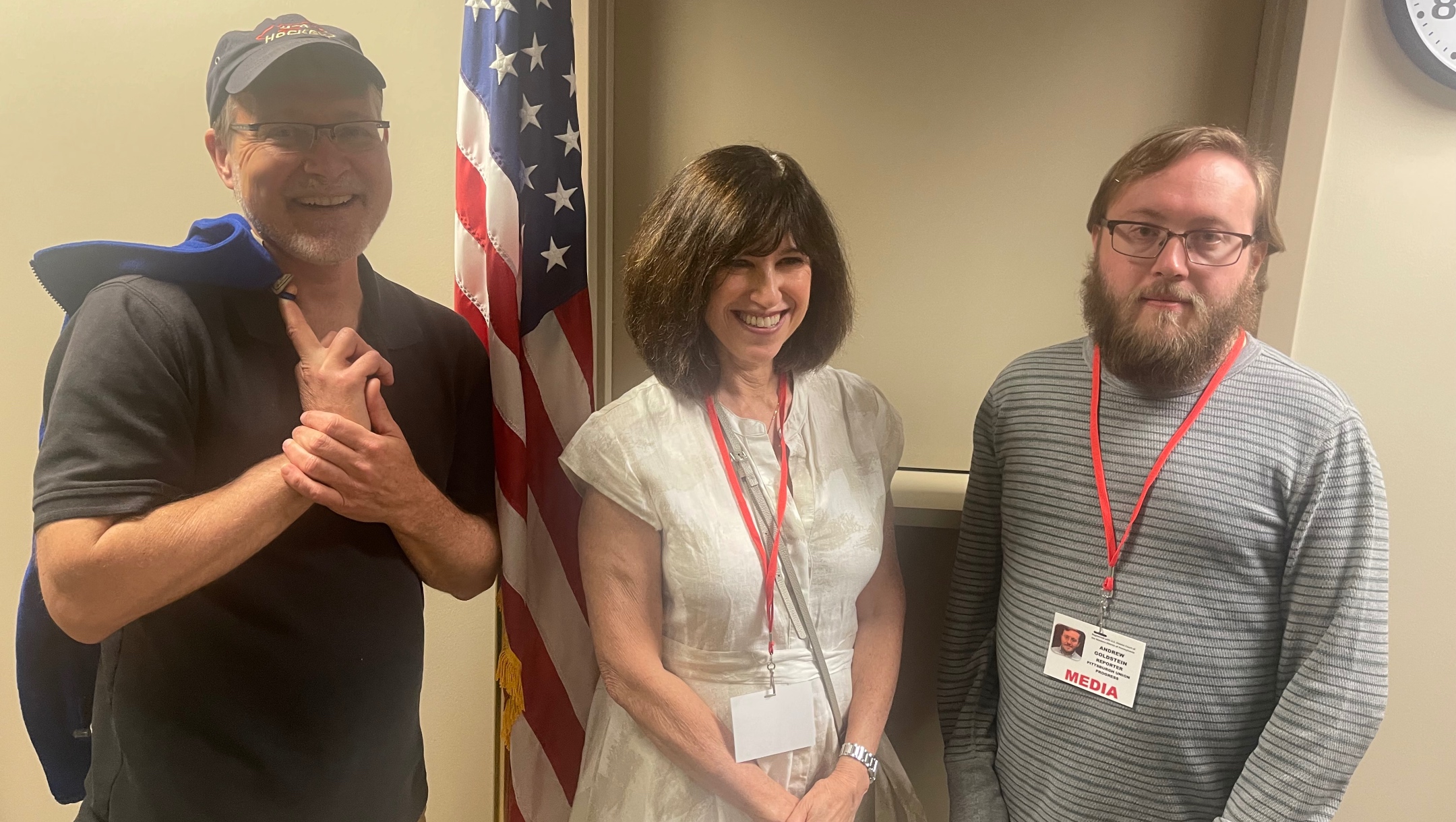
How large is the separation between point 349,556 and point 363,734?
0.29 metres

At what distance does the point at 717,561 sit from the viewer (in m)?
1.30

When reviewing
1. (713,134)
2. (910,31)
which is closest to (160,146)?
(713,134)

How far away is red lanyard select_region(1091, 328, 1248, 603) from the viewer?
1.32 metres

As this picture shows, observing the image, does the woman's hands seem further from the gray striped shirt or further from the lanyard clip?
the lanyard clip

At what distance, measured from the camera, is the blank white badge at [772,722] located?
1324 mm

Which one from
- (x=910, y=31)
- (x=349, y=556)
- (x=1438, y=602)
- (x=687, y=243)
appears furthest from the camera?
(x=910, y=31)

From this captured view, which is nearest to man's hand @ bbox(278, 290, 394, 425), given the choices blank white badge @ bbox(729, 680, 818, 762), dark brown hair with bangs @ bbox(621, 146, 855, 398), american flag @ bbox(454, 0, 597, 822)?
american flag @ bbox(454, 0, 597, 822)

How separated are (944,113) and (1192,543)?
3.68 ft

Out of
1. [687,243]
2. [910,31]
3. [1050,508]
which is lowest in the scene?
[1050,508]

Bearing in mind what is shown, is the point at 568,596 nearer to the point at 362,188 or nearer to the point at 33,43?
the point at 362,188

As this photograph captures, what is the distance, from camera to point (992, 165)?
6.10ft

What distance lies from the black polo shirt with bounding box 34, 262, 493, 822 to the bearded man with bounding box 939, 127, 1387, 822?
1109 millimetres

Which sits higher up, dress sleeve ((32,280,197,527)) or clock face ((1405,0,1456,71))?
clock face ((1405,0,1456,71))

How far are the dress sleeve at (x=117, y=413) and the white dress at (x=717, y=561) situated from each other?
58 centimetres
